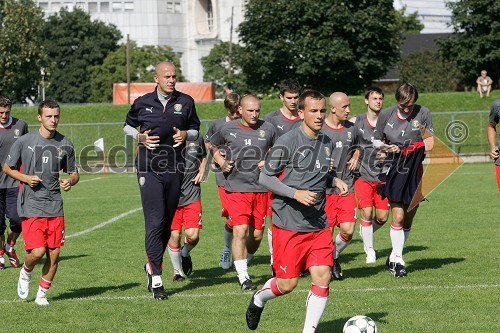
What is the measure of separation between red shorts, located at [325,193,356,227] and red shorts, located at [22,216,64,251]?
3466 millimetres

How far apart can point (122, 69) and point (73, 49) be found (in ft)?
46.7

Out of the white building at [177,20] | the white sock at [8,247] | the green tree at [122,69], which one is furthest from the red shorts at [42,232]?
the white building at [177,20]

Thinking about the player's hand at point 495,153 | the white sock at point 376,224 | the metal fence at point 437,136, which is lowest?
the metal fence at point 437,136

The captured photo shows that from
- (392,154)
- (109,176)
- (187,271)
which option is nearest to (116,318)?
(187,271)

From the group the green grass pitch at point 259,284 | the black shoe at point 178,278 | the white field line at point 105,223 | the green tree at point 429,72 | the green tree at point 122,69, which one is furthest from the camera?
the green tree at point 122,69

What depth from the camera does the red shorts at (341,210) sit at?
463 inches

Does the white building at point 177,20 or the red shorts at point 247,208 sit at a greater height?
the white building at point 177,20

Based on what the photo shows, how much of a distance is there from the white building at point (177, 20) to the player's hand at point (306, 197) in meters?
109

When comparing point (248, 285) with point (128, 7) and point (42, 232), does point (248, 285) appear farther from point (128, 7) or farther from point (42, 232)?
point (128, 7)

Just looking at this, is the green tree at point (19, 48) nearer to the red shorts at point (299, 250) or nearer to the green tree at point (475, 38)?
the green tree at point (475, 38)

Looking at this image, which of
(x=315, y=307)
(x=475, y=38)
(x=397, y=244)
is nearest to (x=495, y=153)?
(x=397, y=244)

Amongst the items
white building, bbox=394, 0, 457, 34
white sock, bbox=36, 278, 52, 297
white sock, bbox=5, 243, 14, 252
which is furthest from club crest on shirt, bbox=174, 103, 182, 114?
white building, bbox=394, 0, 457, 34

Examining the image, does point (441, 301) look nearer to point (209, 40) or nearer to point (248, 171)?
point (248, 171)

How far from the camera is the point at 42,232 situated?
1009 cm
